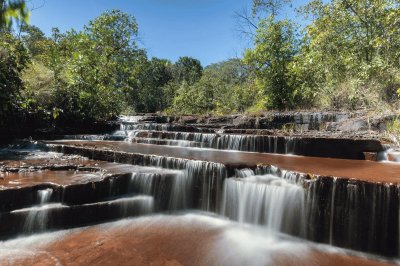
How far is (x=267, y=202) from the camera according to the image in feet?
15.6

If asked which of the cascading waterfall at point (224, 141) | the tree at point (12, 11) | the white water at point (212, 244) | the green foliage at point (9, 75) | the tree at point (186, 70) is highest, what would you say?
the tree at point (186, 70)

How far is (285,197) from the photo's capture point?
4.62 m

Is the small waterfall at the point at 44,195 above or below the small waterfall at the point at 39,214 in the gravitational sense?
above

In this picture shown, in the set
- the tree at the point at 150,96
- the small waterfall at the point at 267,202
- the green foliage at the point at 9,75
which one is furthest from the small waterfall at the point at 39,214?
the tree at the point at 150,96

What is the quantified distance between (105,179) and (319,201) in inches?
138

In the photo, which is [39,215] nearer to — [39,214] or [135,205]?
[39,214]

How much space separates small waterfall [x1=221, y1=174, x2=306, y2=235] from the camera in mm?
4559

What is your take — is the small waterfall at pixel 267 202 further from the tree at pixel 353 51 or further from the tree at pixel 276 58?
the tree at pixel 276 58

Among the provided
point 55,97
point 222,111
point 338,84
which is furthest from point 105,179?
point 222,111

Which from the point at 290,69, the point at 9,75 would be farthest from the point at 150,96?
the point at 9,75

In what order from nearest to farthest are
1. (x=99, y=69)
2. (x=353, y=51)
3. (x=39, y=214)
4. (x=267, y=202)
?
(x=39, y=214) → (x=267, y=202) → (x=353, y=51) → (x=99, y=69)

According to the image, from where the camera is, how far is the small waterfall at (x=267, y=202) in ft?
15.0

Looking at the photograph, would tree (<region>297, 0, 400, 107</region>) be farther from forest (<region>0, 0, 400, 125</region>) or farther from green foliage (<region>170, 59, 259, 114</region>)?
green foliage (<region>170, 59, 259, 114</region>)

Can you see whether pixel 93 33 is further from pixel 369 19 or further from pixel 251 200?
pixel 251 200
